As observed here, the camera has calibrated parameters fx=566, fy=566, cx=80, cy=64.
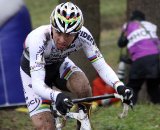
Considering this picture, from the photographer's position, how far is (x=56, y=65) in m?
6.46

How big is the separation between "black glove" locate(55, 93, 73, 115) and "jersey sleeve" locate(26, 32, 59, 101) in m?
0.23

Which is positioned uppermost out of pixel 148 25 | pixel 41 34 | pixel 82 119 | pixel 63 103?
pixel 41 34

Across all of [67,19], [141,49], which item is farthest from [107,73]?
[141,49]

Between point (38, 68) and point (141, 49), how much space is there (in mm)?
4629

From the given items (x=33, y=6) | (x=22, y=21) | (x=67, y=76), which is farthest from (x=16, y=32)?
(x=33, y=6)

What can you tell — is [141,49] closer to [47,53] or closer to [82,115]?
[47,53]

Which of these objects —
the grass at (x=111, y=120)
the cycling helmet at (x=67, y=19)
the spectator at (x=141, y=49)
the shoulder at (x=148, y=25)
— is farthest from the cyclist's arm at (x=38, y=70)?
the shoulder at (x=148, y=25)

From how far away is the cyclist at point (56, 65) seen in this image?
573 cm

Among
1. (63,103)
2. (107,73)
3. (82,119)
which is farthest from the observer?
(107,73)

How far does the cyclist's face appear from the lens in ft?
18.9

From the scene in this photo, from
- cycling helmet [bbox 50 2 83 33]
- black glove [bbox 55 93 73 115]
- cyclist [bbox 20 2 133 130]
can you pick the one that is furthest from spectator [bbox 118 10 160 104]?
black glove [bbox 55 93 73 115]

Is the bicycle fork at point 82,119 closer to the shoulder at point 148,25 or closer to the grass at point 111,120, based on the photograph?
the grass at point 111,120

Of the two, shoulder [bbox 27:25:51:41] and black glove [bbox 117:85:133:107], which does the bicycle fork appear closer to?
black glove [bbox 117:85:133:107]

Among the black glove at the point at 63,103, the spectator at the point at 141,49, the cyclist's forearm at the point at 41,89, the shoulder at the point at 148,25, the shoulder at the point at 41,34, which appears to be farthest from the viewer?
the shoulder at the point at 148,25
